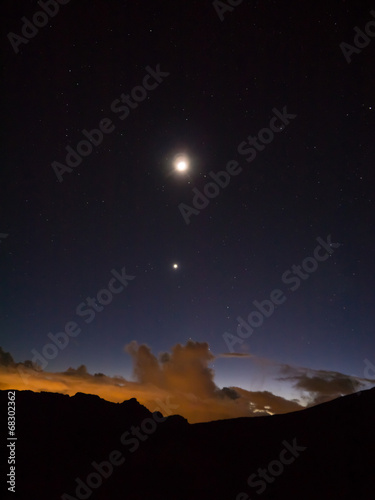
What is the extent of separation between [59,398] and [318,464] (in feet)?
103

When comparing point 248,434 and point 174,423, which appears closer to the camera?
point 248,434

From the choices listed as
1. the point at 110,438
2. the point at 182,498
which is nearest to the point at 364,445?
the point at 182,498

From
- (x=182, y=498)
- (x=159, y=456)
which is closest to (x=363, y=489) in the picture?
(x=182, y=498)

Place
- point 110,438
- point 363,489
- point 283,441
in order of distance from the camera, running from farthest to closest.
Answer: point 110,438
point 283,441
point 363,489

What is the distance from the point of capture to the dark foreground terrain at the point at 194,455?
74.3 ft

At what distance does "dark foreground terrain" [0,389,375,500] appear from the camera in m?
22.6

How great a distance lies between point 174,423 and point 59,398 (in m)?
15.7

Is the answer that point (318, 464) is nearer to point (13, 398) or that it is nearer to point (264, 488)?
point (264, 488)

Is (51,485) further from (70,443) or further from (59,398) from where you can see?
(59,398)

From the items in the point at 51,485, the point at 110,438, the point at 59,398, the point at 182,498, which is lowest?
the point at 182,498

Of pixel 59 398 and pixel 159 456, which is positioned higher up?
pixel 59 398

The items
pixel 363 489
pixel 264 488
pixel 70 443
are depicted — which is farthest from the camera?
pixel 70 443

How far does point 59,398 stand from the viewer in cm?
3794

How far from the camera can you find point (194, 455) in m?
28.6
